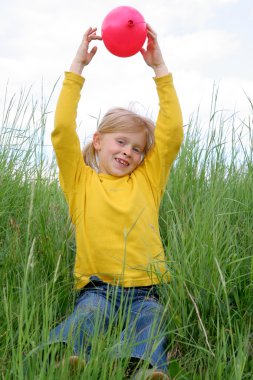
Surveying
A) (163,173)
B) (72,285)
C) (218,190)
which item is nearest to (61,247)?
(72,285)

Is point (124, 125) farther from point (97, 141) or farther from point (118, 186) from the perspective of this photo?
point (118, 186)

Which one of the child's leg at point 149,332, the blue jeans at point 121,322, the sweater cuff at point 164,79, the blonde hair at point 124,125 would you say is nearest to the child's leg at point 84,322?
the blue jeans at point 121,322

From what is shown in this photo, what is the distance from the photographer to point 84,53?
2783 mm

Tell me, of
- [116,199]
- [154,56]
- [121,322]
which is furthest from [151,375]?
[154,56]

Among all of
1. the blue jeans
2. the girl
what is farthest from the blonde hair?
the blue jeans

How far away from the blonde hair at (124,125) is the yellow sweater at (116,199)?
0.37ft

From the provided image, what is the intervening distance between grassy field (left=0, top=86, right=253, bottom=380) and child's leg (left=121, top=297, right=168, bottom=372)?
1.9 inches

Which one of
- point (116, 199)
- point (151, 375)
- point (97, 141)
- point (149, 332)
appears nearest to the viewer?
point (151, 375)

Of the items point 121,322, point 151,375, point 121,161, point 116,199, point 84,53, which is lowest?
point 151,375

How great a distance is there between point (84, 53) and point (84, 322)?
4.17 feet

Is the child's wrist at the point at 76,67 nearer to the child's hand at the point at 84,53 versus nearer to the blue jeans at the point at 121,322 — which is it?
the child's hand at the point at 84,53

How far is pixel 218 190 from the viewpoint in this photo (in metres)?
2.81

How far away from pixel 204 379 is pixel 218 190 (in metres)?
1.04

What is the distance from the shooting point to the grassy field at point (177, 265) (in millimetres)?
1916
